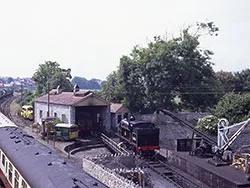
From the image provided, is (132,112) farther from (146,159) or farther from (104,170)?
(104,170)

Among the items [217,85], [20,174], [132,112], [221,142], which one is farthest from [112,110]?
[20,174]

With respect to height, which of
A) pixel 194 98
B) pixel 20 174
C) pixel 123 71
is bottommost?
pixel 20 174

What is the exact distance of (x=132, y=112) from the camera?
3328 centimetres

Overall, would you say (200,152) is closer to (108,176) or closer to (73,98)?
(108,176)

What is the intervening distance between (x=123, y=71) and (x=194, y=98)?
24.5ft

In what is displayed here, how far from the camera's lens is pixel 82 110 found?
33.0 metres

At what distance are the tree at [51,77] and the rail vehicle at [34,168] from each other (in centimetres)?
3446

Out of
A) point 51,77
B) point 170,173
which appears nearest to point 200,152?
point 170,173

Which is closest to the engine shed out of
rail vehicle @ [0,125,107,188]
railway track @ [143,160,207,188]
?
railway track @ [143,160,207,188]

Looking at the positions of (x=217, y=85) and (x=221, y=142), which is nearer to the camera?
(x=221, y=142)

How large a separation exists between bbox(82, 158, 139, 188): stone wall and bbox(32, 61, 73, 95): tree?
31.0 metres

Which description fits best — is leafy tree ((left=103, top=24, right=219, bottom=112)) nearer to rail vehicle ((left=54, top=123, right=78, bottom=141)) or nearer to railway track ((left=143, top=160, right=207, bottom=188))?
rail vehicle ((left=54, top=123, right=78, bottom=141))

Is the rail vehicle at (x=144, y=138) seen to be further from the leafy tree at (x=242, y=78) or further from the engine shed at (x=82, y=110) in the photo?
the leafy tree at (x=242, y=78)

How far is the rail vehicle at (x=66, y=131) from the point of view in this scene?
28203 mm
